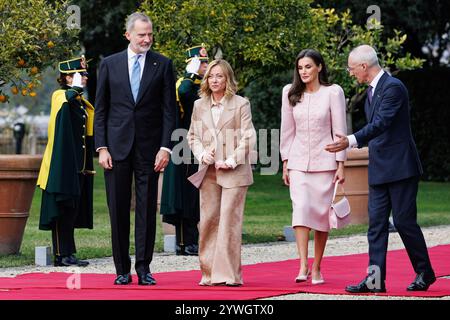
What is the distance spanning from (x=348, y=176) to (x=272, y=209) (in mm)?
4293

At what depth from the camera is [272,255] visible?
509 inches

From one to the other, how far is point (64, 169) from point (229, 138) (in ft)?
8.33

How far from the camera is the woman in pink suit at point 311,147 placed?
9891mm

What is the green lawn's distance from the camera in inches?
542

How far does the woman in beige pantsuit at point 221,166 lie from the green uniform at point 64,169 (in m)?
2.23

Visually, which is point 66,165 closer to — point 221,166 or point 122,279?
point 122,279

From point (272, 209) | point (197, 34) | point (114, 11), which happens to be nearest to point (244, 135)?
point (197, 34)

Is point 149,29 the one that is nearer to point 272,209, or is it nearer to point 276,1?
point 276,1

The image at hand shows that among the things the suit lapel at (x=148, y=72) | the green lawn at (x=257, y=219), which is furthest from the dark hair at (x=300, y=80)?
the green lawn at (x=257, y=219)

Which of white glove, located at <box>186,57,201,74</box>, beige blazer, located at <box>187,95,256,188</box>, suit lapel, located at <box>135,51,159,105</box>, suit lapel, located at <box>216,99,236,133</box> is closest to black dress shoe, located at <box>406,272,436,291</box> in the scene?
beige blazer, located at <box>187,95,256,188</box>

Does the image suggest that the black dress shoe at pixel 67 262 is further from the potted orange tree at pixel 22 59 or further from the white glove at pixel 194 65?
the white glove at pixel 194 65

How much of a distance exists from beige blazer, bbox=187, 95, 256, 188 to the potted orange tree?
322 cm

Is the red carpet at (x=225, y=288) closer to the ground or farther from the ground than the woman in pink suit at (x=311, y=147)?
closer to the ground

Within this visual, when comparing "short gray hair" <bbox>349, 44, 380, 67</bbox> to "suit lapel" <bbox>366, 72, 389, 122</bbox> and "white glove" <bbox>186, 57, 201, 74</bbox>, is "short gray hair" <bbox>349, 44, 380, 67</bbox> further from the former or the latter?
"white glove" <bbox>186, 57, 201, 74</bbox>
